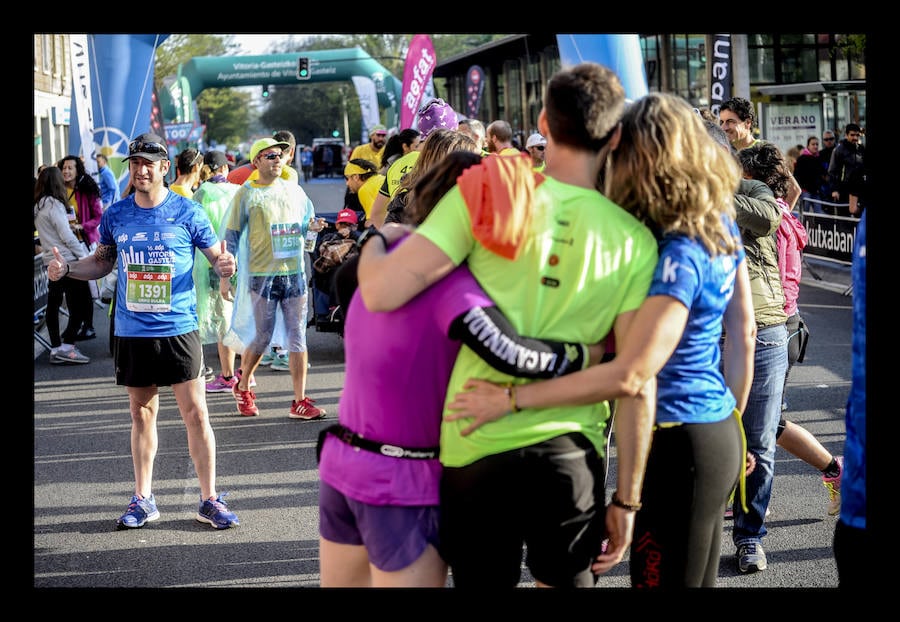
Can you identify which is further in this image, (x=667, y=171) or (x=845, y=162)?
(x=845, y=162)

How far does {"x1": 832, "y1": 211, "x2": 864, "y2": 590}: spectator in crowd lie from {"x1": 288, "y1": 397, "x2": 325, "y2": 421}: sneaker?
18.2 ft

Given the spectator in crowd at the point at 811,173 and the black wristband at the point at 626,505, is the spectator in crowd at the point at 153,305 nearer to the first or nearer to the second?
the black wristband at the point at 626,505

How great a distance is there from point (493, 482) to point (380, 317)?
465mm

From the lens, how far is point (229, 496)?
6113 mm

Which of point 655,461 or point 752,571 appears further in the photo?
point 752,571

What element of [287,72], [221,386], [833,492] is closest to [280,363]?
[221,386]

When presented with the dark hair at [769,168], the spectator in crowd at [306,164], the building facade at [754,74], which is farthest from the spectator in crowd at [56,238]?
the spectator in crowd at [306,164]

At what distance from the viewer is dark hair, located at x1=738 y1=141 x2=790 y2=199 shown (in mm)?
4980

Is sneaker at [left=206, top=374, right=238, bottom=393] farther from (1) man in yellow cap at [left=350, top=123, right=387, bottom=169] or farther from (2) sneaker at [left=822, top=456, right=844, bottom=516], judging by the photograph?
(1) man in yellow cap at [left=350, top=123, right=387, bottom=169]

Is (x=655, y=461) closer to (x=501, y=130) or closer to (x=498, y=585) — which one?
(x=498, y=585)

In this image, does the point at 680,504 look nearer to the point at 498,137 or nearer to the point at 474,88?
the point at 498,137

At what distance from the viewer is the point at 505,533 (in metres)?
2.63

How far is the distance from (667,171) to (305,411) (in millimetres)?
5415
